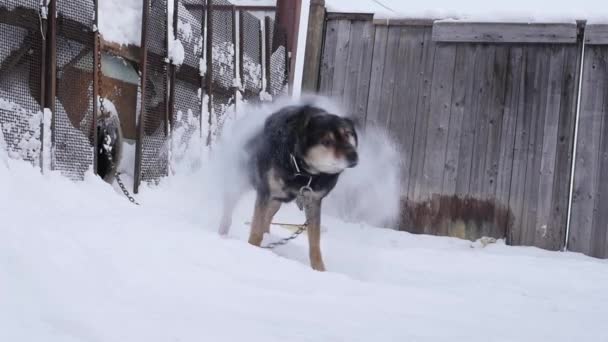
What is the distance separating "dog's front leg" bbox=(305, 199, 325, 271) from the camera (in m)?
3.84

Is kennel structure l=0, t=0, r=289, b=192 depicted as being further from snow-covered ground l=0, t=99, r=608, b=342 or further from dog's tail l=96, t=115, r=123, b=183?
snow-covered ground l=0, t=99, r=608, b=342

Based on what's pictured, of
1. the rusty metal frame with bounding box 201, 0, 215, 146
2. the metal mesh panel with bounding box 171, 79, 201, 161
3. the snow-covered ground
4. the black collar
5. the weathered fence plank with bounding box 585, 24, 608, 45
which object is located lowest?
the snow-covered ground

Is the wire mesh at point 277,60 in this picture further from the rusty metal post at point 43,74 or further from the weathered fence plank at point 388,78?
the rusty metal post at point 43,74

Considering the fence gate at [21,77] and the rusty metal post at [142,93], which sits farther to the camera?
the rusty metal post at [142,93]

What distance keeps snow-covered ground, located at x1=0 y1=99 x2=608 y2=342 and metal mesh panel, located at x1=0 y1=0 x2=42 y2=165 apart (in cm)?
18

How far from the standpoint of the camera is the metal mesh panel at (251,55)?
283 inches

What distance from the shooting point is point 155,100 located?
222 inches

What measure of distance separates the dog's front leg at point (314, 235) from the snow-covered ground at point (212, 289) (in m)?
0.29

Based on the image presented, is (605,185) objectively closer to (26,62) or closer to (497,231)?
(497,231)

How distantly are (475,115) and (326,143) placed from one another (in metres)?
3.07

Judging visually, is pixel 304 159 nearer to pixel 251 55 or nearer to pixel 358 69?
pixel 358 69

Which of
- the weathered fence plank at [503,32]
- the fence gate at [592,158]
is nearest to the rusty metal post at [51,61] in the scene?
the weathered fence plank at [503,32]

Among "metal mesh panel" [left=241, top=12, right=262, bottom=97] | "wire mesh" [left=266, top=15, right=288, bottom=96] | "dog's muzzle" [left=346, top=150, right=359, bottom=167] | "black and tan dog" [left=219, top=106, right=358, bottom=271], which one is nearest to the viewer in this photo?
"dog's muzzle" [left=346, top=150, right=359, bottom=167]

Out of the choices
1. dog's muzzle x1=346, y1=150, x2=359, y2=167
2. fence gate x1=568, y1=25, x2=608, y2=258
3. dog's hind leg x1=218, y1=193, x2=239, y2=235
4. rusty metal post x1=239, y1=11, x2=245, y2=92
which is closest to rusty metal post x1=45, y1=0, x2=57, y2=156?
dog's hind leg x1=218, y1=193, x2=239, y2=235
